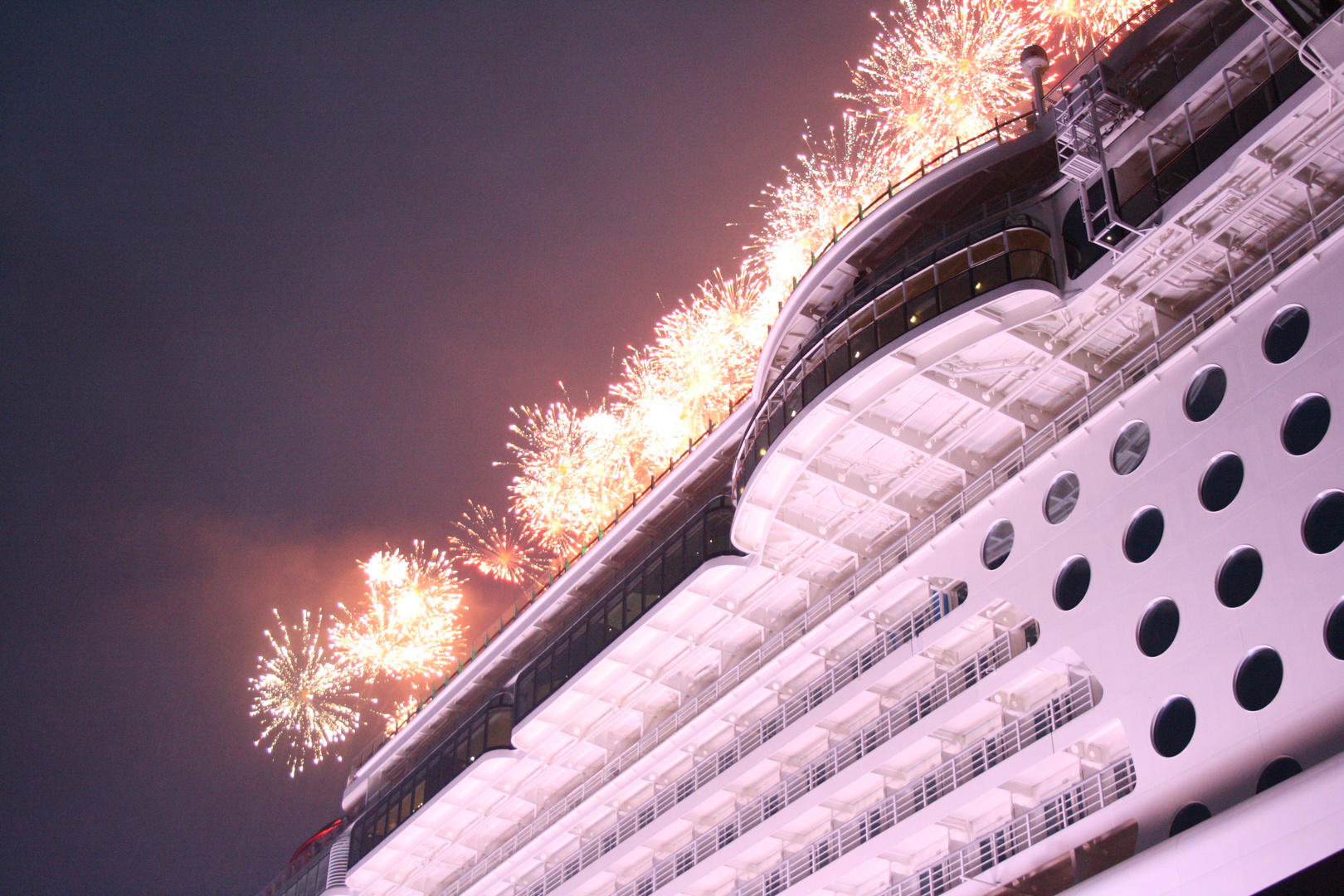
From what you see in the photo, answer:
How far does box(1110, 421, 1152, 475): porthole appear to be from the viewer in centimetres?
1549

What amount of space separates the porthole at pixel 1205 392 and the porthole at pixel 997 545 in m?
3.06

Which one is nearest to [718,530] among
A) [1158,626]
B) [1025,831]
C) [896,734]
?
[896,734]

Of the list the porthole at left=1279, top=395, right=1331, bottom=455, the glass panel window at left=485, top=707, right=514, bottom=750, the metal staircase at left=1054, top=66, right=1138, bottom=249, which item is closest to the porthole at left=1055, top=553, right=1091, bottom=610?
the porthole at left=1279, top=395, right=1331, bottom=455

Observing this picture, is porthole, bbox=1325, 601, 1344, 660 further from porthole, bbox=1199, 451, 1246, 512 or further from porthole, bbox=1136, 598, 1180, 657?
porthole, bbox=1199, 451, 1246, 512

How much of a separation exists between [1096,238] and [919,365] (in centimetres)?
292

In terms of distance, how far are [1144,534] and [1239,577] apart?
5.06ft

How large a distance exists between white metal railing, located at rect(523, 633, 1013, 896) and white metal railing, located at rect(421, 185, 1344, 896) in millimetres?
926

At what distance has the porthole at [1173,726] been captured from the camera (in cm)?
1337

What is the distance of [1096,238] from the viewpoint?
51.8 feet

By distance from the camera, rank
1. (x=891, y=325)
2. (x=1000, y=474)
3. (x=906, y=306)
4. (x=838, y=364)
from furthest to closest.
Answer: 1. (x=838, y=364)
2. (x=1000, y=474)
3. (x=891, y=325)
4. (x=906, y=306)

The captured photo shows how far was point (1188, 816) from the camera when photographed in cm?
1308

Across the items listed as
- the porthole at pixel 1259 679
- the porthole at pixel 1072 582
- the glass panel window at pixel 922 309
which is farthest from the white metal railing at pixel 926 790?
the glass panel window at pixel 922 309

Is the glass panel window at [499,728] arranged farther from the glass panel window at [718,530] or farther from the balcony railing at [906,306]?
the balcony railing at [906,306]

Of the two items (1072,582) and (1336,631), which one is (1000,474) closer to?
(1072,582)
